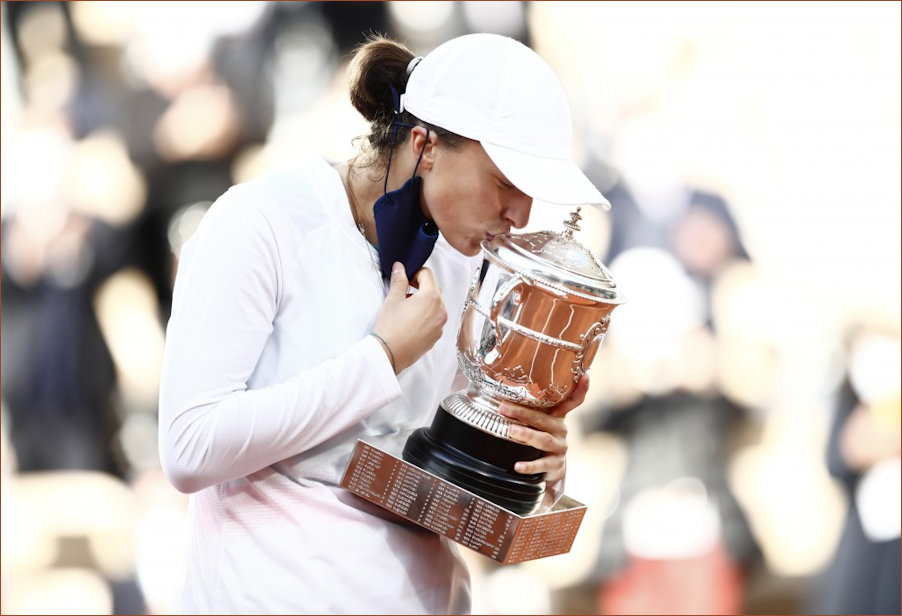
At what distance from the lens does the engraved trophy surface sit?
1229mm

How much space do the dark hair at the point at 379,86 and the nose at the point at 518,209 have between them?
184mm

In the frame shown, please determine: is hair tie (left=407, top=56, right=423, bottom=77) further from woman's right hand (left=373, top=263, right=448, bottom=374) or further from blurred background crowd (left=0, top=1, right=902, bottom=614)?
blurred background crowd (left=0, top=1, right=902, bottom=614)

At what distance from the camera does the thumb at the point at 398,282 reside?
1229mm

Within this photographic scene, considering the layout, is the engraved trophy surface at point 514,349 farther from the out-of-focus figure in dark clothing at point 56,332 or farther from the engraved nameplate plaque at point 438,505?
the out-of-focus figure in dark clothing at point 56,332

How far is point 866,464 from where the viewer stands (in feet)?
9.62

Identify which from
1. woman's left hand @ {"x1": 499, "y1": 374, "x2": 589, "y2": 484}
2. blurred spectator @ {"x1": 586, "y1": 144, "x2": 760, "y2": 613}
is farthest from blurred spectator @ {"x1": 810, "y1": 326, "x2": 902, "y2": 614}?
woman's left hand @ {"x1": 499, "y1": 374, "x2": 589, "y2": 484}

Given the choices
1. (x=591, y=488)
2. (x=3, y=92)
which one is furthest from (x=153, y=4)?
(x=591, y=488)

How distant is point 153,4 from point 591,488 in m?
1.64

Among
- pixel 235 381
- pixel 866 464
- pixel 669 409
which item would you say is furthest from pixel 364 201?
pixel 866 464

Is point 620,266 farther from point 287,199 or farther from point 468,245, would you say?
point 287,199

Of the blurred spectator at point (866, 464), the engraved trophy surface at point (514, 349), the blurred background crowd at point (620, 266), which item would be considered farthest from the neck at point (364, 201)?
the blurred spectator at point (866, 464)

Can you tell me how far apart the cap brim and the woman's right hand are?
169mm

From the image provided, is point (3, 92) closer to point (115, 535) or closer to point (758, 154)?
point (115, 535)

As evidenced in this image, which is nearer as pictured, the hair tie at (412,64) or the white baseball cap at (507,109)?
the white baseball cap at (507,109)
